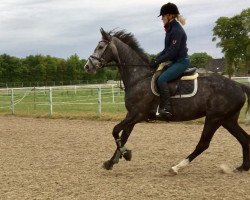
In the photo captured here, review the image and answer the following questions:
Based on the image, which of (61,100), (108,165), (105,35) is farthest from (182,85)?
(61,100)

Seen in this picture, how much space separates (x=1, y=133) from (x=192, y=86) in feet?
29.3

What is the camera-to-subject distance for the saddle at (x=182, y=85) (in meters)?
7.49

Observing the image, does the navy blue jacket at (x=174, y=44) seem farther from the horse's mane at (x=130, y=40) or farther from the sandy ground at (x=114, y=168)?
the sandy ground at (x=114, y=168)

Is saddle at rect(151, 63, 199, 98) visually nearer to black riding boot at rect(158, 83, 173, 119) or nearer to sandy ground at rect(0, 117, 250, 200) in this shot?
black riding boot at rect(158, 83, 173, 119)

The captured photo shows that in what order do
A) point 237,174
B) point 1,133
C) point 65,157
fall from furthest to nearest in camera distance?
1. point 1,133
2. point 65,157
3. point 237,174

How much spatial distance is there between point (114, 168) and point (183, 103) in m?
1.78

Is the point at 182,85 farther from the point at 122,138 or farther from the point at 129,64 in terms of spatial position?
the point at 122,138

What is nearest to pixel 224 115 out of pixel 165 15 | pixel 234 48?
pixel 165 15

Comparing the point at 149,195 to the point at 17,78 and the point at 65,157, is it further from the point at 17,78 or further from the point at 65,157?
the point at 17,78

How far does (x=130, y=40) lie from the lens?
8.18m

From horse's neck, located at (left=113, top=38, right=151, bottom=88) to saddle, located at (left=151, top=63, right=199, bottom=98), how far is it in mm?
380

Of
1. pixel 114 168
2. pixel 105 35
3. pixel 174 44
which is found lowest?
pixel 114 168

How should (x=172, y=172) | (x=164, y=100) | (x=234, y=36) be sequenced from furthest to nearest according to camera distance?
(x=234, y=36), (x=164, y=100), (x=172, y=172)

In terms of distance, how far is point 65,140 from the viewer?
1251cm
